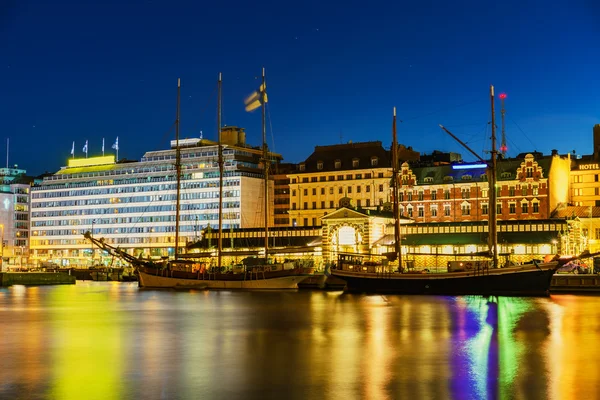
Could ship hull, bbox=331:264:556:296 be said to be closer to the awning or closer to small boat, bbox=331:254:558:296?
small boat, bbox=331:254:558:296

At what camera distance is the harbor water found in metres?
30.9

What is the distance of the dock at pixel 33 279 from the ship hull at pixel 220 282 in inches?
1272

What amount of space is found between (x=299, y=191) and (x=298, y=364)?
158 m

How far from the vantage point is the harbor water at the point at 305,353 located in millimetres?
30891

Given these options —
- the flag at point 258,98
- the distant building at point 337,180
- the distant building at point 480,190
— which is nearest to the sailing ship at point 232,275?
the flag at point 258,98

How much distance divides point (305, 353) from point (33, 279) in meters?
120

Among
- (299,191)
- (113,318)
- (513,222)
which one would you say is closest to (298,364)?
(113,318)

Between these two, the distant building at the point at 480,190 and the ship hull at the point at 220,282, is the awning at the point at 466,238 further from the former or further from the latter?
the ship hull at the point at 220,282

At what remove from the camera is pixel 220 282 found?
4722 inches

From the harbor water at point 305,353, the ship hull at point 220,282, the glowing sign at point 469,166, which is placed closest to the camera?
the harbor water at point 305,353

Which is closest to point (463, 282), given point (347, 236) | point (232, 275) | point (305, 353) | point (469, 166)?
point (232, 275)

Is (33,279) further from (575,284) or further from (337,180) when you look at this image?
(575,284)

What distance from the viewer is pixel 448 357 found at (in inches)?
1544

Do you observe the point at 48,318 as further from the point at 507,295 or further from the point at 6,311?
the point at 507,295
